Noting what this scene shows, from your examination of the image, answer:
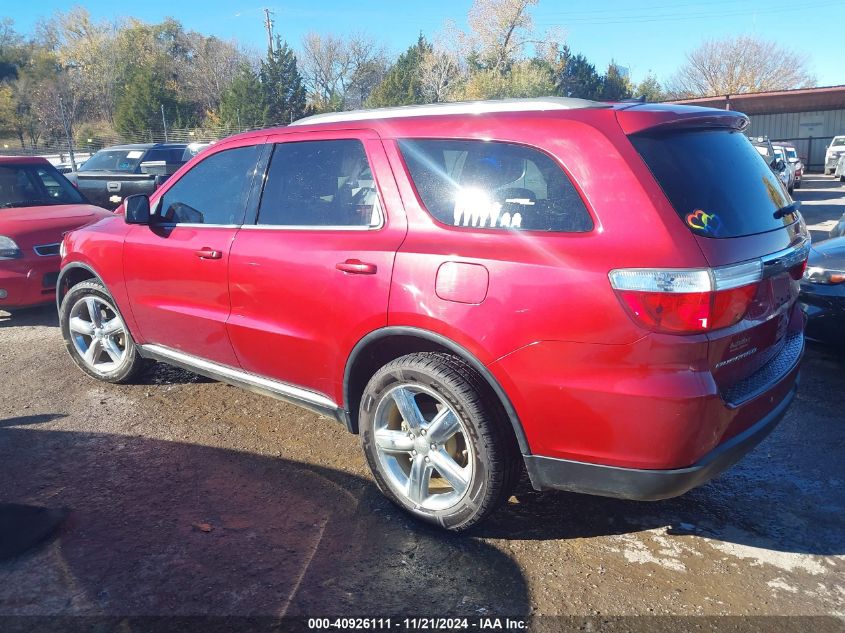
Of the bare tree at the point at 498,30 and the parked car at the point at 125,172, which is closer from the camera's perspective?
the parked car at the point at 125,172

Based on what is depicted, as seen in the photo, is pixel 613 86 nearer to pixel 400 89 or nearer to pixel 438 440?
pixel 400 89

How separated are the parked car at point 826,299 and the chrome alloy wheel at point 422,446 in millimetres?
3182

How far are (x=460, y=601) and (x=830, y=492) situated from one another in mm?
2065

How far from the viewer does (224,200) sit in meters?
4.14

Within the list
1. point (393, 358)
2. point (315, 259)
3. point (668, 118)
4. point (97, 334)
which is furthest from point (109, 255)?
point (668, 118)

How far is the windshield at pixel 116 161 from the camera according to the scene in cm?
1370

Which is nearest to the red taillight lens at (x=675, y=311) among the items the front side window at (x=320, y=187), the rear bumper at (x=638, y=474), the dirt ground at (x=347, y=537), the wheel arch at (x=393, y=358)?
the rear bumper at (x=638, y=474)

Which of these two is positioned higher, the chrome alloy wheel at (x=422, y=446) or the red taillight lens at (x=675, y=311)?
the red taillight lens at (x=675, y=311)

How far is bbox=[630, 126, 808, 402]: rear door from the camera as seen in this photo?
2.63 metres

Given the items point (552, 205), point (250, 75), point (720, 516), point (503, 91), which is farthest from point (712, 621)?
point (250, 75)

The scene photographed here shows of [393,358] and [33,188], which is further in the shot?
[33,188]

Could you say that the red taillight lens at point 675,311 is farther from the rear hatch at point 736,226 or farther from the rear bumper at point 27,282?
the rear bumper at point 27,282

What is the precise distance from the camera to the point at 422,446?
3176 millimetres

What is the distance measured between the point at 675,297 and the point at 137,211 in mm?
3340
